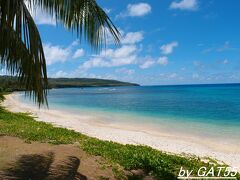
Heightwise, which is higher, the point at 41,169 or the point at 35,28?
the point at 35,28

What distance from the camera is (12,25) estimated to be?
415 cm

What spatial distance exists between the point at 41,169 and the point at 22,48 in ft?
7.46

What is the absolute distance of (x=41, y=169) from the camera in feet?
17.9

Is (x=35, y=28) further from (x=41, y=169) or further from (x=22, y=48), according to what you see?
(x=41, y=169)

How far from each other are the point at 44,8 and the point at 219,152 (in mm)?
8530

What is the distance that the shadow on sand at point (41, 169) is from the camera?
5078mm

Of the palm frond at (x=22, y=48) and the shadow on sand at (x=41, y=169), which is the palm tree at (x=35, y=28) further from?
the shadow on sand at (x=41, y=169)

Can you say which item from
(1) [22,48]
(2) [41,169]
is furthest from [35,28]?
(2) [41,169]

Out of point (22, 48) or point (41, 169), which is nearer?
point (22, 48)

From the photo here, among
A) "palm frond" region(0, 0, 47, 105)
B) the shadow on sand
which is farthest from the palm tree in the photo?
the shadow on sand

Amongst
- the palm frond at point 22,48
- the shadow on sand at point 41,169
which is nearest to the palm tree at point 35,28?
the palm frond at point 22,48

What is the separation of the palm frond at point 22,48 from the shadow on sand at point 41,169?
130 cm

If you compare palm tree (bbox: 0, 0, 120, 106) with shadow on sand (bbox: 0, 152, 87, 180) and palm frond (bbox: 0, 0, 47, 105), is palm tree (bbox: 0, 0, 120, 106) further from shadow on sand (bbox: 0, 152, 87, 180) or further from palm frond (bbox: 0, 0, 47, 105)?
shadow on sand (bbox: 0, 152, 87, 180)

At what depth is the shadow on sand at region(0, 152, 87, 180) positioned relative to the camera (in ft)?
16.7
